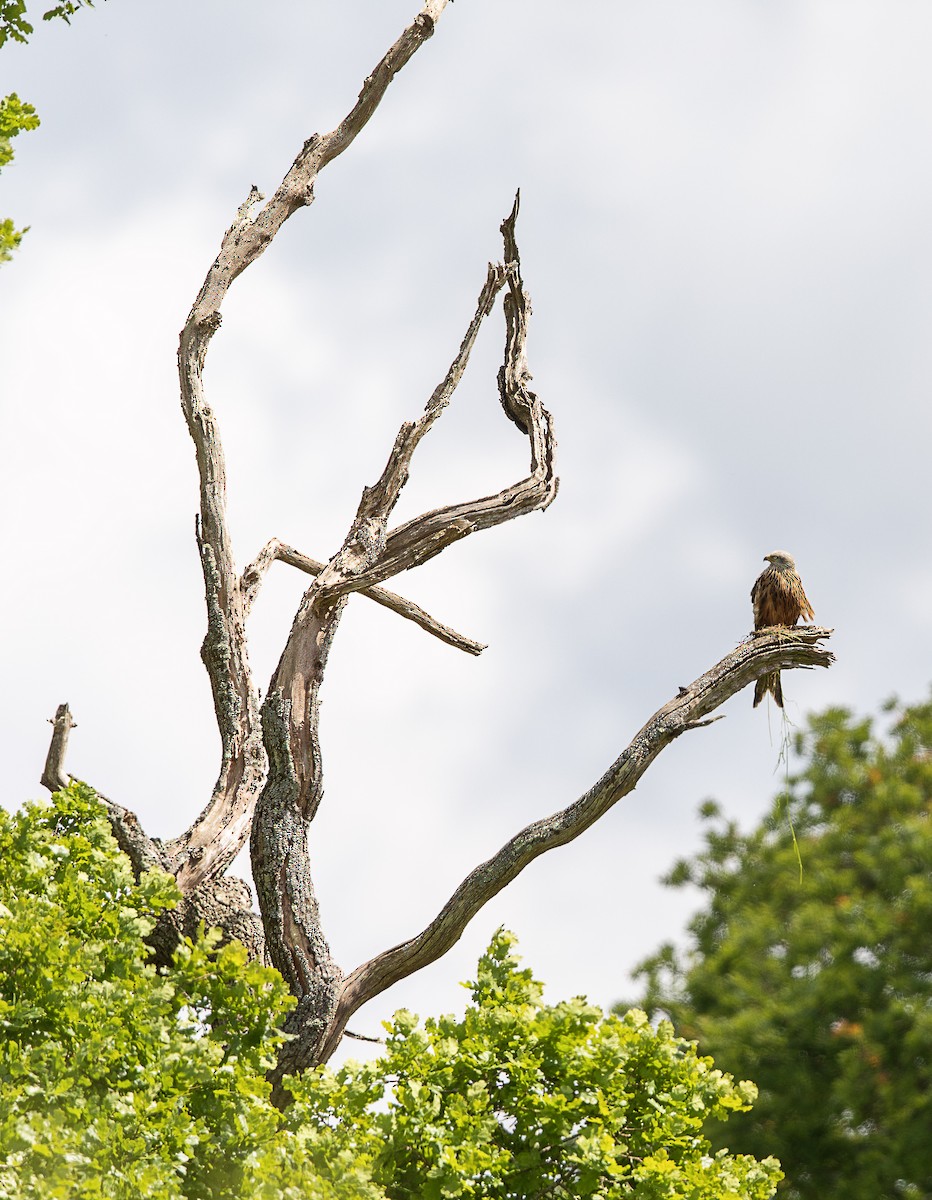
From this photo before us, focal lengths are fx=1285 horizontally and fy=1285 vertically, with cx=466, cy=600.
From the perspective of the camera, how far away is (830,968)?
13.6 metres

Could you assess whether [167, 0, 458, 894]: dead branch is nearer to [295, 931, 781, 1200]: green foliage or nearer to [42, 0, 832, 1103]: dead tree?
[42, 0, 832, 1103]: dead tree

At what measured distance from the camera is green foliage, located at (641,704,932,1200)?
42.0 feet

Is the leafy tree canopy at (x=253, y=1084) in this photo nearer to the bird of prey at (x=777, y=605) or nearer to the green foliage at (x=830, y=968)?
the bird of prey at (x=777, y=605)

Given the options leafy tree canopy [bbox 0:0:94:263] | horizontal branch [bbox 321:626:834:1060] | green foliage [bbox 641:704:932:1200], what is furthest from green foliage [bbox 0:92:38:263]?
green foliage [bbox 641:704:932:1200]

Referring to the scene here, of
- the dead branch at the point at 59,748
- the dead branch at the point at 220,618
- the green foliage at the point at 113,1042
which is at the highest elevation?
the dead branch at the point at 220,618

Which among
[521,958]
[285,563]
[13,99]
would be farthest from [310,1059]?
[13,99]

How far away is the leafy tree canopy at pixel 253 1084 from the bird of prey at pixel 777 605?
2.39m

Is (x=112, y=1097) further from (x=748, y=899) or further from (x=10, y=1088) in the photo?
(x=748, y=899)

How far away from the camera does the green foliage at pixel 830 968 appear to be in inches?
504

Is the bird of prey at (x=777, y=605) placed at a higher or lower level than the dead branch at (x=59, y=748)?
higher

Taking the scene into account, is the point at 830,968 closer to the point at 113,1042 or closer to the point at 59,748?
the point at 59,748

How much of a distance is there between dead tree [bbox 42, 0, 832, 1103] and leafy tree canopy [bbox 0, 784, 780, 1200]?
1.20m

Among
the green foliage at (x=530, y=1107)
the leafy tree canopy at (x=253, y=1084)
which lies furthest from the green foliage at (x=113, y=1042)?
the green foliage at (x=530, y=1107)

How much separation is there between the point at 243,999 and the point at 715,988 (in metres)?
10.1
